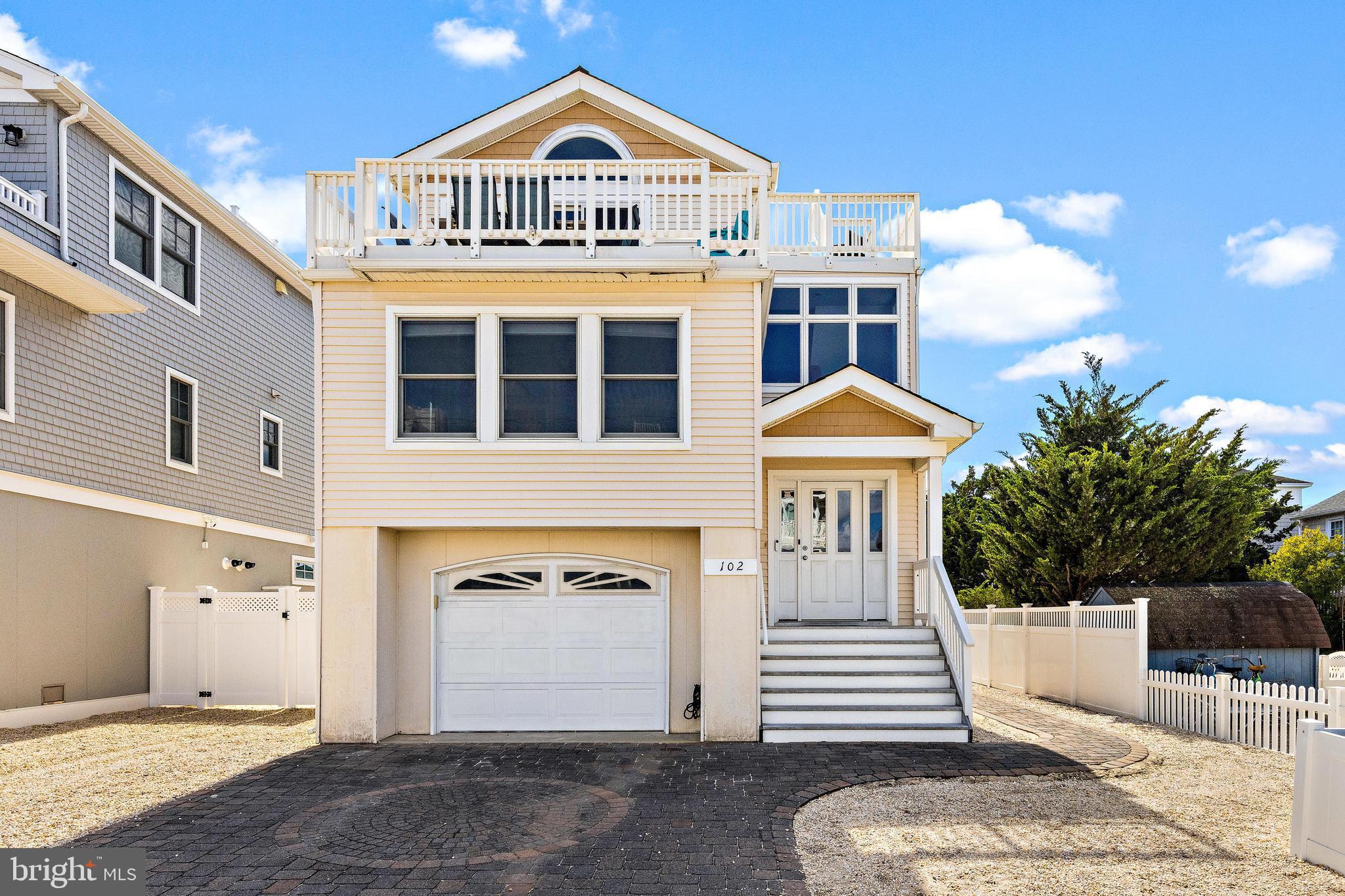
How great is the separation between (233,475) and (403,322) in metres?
8.47

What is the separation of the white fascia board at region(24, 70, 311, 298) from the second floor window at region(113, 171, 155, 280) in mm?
368

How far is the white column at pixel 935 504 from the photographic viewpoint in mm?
12344

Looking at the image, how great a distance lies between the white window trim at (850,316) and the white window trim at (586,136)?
122 inches

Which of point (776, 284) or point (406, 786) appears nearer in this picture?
point (406, 786)

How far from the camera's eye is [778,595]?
13.5 meters

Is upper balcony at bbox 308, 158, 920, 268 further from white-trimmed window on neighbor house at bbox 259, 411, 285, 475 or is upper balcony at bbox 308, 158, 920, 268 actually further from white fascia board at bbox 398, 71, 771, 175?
white-trimmed window on neighbor house at bbox 259, 411, 285, 475

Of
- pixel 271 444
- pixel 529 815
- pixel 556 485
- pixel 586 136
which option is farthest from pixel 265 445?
pixel 529 815

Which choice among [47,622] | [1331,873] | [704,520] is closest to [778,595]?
[704,520]


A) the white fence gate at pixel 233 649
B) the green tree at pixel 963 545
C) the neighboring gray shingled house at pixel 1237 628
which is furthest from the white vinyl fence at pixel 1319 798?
the green tree at pixel 963 545

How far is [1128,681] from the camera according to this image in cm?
1220

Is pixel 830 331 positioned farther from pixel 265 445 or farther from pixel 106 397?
pixel 265 445

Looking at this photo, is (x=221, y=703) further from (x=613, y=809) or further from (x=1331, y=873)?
(x=1331, y=873)

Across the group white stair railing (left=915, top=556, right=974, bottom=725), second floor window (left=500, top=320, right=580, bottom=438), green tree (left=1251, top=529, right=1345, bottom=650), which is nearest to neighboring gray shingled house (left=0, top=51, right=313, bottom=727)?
second floor window (left=500, top=320, right=580, bottom=438)

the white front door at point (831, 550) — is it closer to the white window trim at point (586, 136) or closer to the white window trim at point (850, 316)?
the white window trim at point (850, 316)
